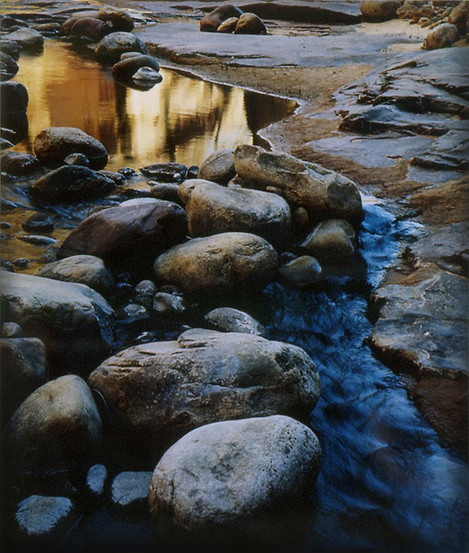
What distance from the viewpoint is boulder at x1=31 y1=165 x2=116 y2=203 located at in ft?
20.5

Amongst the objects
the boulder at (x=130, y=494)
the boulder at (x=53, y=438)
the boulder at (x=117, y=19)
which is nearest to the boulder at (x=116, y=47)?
the boulder at (x=117, y=19)

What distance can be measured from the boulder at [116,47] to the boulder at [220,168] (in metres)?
10.4

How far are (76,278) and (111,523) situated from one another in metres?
2.25

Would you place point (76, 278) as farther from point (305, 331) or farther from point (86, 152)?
point (86, 152)

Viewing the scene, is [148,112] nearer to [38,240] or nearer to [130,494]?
[38,240]

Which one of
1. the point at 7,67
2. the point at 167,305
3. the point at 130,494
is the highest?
the point at 130,494

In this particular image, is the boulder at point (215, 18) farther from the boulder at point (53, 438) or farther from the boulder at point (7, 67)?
the boulder at point (53, 438)

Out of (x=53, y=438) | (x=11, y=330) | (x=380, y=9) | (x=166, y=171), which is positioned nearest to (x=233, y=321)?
(x=11, y=330)

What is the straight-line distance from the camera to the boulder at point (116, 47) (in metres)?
15.7

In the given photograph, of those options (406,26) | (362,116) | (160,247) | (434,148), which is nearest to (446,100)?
(362,116)

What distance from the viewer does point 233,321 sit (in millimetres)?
4020

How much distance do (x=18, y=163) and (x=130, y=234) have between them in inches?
127

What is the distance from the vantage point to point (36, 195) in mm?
6297

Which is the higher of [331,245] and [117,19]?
[331,245]
